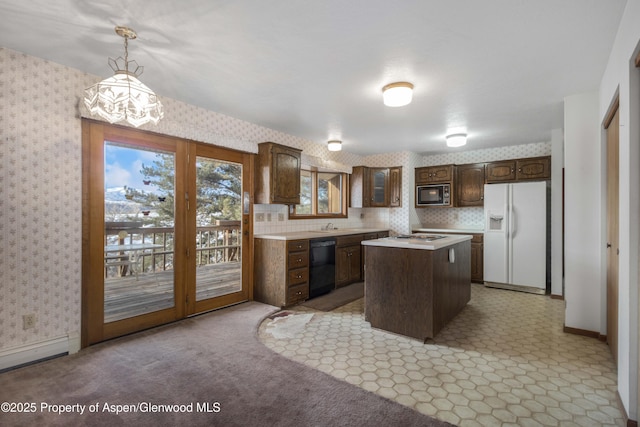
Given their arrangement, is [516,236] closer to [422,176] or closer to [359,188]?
[422,176]

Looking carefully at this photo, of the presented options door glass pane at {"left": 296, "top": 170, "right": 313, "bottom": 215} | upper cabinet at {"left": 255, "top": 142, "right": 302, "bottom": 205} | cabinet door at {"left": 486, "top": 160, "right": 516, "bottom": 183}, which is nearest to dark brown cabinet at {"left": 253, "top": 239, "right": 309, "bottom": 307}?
upper cabinet at {"left": 255, "top": 142, "right": 302, "bottom": 205}

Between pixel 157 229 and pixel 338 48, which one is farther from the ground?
pixel 338 48

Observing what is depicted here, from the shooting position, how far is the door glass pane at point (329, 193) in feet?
18.5

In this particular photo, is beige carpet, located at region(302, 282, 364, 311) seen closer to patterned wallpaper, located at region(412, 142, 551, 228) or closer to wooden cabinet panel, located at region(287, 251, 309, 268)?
wooden cabinet panel, located at region(287, 251, 309, 268)

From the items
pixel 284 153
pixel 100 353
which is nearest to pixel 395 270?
pixel 284 153

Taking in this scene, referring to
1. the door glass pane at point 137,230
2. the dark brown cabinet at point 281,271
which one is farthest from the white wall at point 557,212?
the door glass pane at point 137,230

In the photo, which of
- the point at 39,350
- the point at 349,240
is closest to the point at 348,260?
the point at 349,240

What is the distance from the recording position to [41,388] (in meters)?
2.02

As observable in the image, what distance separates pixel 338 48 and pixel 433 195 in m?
4.17

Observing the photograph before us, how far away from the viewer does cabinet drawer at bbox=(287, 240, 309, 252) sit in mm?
3868

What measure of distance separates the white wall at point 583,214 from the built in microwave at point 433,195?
258cm

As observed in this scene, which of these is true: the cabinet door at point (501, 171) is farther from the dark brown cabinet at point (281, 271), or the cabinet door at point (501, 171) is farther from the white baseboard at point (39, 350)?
the white baseboard at point (39, 350)

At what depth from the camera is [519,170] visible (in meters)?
4.96

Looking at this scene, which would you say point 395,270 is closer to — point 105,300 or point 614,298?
point 614,298
